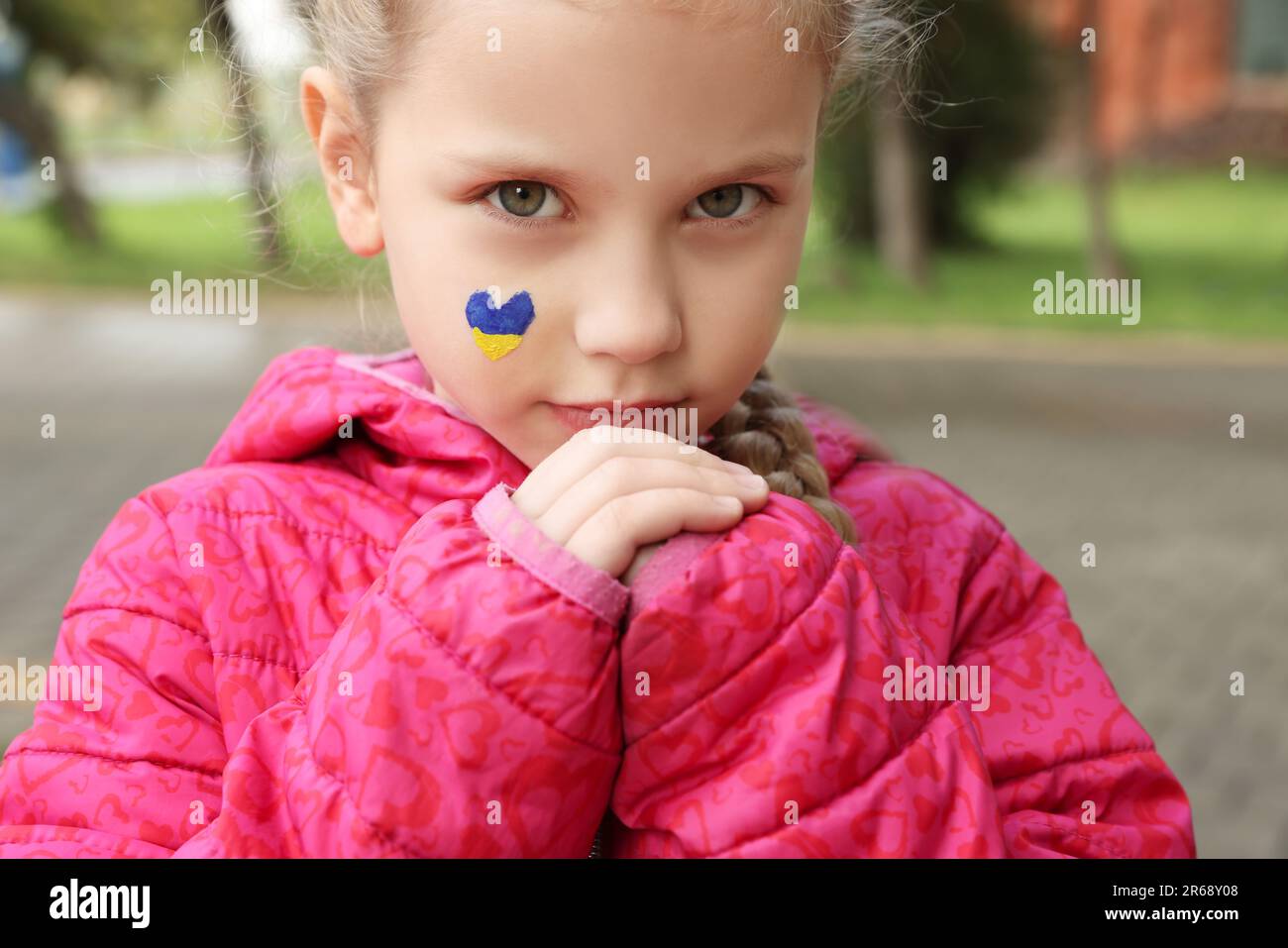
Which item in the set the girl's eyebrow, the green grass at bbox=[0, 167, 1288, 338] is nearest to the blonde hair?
the girl's eyebrow

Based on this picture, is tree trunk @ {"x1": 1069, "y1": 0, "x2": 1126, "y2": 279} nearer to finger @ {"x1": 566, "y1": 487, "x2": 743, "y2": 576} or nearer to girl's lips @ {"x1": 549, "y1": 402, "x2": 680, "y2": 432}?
girl's lips @ {"x1": 549, "y1": 402, "x2": 680, "y2": 432}

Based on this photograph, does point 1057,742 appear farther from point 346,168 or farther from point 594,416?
point 346,168

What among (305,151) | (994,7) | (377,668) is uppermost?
(994,7)

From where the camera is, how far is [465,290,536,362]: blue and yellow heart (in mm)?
1550

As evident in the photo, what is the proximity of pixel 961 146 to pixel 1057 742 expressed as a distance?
15.9m

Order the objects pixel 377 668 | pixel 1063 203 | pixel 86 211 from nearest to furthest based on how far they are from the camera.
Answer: pixel 377 668 → pixel 86 211 → pixel 1063 203

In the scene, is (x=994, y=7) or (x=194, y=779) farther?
(x=994, y=7)

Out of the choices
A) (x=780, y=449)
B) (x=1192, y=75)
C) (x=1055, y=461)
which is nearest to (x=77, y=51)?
(x=1055, y=461)

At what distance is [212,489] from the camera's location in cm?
179

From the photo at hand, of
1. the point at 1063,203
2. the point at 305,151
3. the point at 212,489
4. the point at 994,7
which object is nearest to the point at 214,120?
the point at 305,151

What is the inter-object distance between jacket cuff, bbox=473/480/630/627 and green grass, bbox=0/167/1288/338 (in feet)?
27.3

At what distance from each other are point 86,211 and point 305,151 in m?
17.9

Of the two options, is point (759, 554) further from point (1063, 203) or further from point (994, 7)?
point (1063, 203)

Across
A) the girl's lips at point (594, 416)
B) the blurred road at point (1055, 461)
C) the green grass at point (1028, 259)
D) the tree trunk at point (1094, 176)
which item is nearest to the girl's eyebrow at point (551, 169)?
the girl's lips at point (594, 416)
